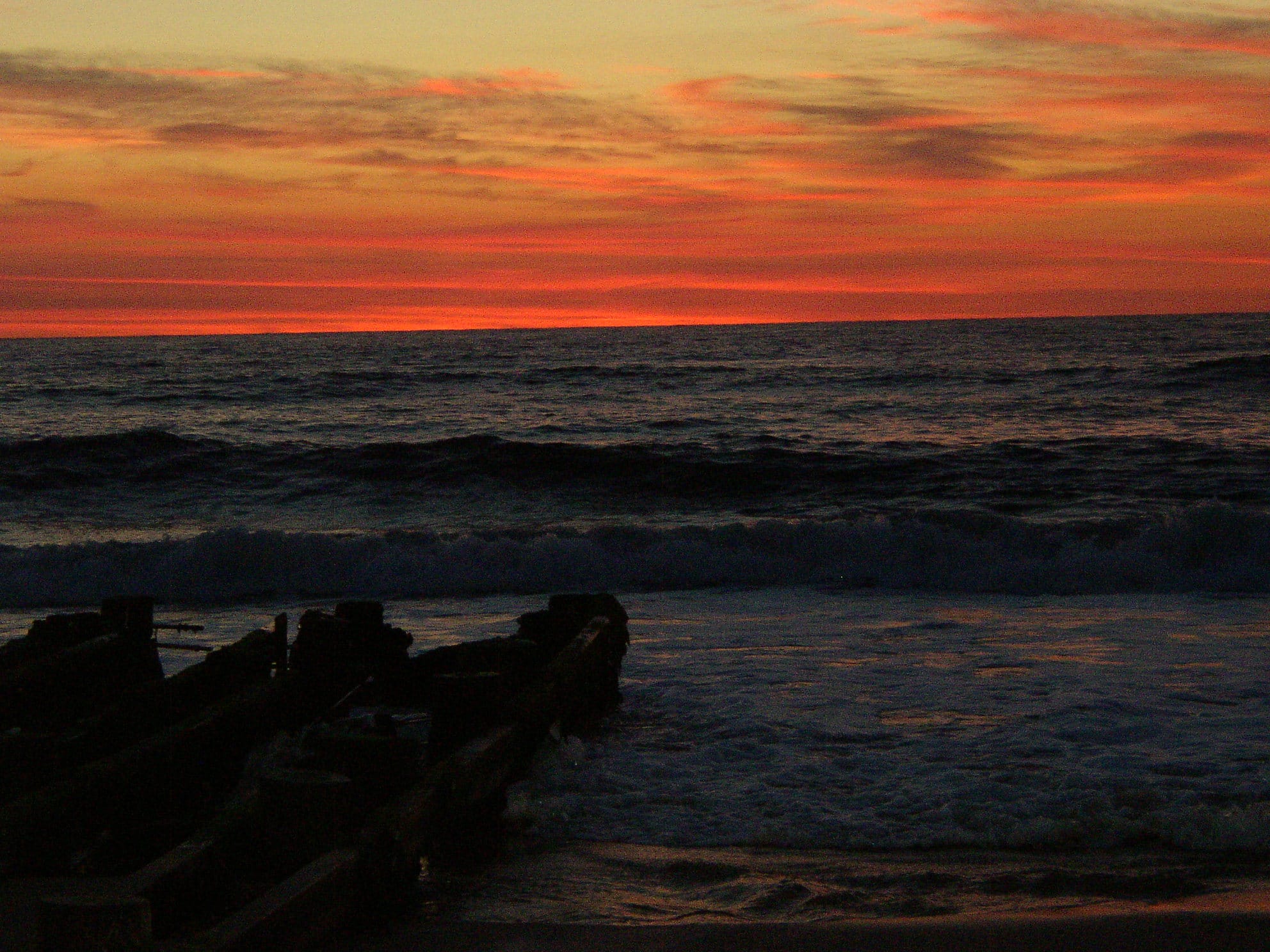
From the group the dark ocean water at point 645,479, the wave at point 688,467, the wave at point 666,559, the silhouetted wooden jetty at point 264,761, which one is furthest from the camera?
the wave at point 688,467

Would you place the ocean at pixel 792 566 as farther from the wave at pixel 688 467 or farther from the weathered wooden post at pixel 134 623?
the weathered wooden post at pixel 134 623

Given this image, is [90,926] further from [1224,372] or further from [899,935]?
[1224,372]

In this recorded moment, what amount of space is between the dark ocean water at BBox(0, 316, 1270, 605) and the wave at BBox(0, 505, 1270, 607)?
0.04 m

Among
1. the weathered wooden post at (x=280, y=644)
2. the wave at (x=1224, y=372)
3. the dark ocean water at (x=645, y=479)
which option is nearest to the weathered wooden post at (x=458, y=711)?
the weathered wooden post at (x=280, y=644)

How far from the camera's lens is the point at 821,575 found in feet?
46.2

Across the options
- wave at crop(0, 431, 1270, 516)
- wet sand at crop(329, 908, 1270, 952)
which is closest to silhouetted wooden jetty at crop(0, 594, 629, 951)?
wet sand at crop(329, 908, 1270, 952)

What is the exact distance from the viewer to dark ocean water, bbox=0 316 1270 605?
47.1 feet

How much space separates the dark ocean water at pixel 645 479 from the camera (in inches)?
566

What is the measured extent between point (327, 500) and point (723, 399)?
1786 centimetres

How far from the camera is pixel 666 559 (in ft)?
48.0

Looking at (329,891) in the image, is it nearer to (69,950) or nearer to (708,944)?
(69,950)

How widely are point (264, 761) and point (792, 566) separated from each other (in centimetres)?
944

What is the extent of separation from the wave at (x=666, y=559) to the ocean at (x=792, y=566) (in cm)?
5

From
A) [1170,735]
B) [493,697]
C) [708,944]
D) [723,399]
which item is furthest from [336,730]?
[723,399]
